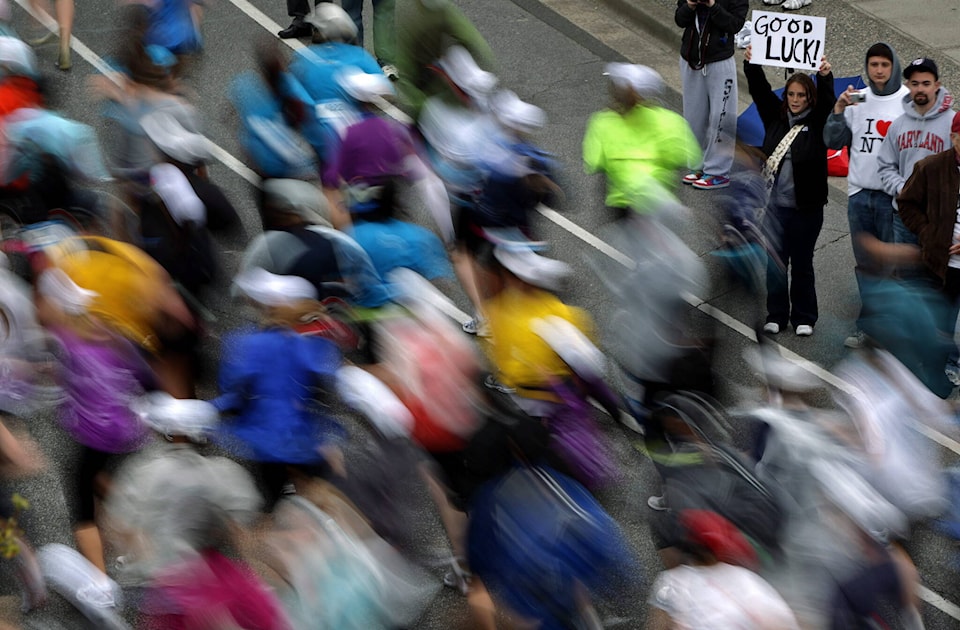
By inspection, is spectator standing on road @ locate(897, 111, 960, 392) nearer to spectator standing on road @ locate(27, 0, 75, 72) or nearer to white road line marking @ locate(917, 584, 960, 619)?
white road line marking @ locate(917, 584, 960, 619)

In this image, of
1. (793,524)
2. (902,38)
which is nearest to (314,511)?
(793,524)

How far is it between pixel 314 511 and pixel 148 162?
3.18 m

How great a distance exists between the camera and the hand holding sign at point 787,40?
921 centimetres

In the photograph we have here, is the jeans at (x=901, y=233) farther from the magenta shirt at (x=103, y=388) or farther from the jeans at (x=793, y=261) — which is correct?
the magenta shirt at (x=103, y=388)

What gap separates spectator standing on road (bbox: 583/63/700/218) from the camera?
7.89 meters

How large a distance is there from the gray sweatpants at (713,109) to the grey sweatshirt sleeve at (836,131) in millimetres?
1992

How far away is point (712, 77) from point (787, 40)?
118cm

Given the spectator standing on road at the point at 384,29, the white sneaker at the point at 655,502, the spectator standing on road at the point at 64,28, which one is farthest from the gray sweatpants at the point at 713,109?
the spectator standing on road at the point at 64,28

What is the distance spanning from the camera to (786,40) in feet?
30.7

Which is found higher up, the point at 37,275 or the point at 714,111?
the point at 37,275

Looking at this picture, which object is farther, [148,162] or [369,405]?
[148,162]

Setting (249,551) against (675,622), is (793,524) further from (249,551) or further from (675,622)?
(249,551)

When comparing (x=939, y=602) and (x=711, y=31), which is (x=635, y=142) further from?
(x=939, y=602)

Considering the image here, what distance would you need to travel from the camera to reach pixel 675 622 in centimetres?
473
